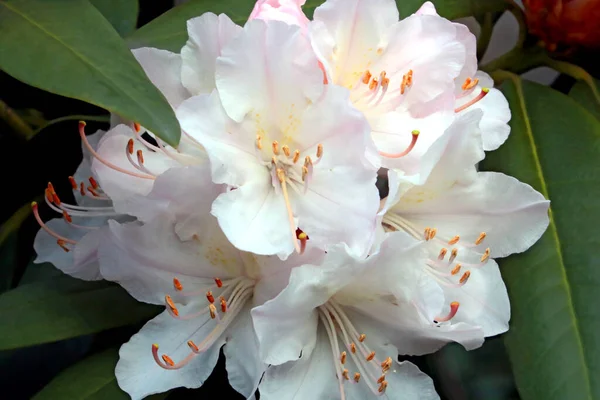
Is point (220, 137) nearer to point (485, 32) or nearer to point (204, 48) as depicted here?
point (204, 48)

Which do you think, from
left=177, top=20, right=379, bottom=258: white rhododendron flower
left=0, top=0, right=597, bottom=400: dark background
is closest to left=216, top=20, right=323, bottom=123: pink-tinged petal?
left=177, top=20, right=379, bottom=258: white rhododendron flower

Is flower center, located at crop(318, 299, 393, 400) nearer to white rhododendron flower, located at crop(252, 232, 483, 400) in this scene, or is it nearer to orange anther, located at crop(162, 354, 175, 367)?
white rhododendron flower, located at crop(252, 232, 483, 400)

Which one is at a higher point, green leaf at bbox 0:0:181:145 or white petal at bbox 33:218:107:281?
green leaf at bbox 0:0:181:145

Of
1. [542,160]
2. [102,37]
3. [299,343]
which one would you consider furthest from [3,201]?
[542,160]

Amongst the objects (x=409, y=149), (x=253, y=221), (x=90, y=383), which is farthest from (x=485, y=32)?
(x=90, y=383)

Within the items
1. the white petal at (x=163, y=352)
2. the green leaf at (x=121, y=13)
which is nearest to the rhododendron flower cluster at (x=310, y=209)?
the white petal at (x=163, y=352)

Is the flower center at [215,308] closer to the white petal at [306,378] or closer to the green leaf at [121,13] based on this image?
the white petal at [306,378]
